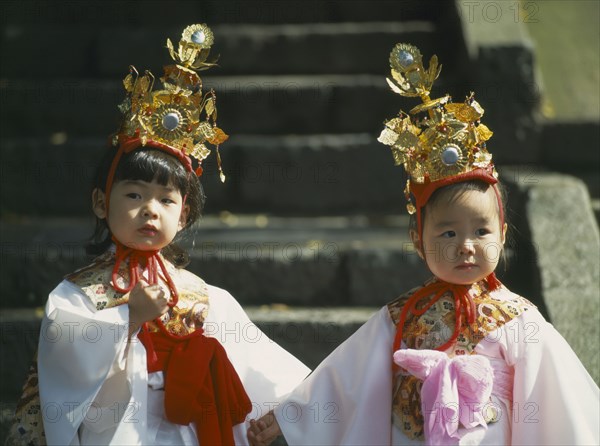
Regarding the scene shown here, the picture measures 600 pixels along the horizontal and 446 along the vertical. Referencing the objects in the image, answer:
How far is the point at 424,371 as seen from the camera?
3230mm

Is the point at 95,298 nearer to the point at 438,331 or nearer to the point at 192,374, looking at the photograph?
the point at 192,374

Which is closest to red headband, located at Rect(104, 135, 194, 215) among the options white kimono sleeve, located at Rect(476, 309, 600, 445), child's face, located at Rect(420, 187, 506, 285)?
child's face, located at Rect(420, 187, 506, 285)

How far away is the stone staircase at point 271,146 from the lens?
470 cm

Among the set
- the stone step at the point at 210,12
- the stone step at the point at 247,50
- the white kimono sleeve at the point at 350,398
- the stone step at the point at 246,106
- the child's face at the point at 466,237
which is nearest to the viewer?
the child's face at the point at 466,237

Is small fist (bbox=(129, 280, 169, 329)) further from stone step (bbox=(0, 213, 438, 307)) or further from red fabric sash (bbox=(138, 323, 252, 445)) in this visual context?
stone step (bbox=(0, 213, 438, 307))

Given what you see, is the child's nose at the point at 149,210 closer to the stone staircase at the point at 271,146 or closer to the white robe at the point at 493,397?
the white robe at the point at 493,397

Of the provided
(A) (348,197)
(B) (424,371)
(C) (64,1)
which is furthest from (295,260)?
(C) (64,1)

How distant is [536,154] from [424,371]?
2574mm

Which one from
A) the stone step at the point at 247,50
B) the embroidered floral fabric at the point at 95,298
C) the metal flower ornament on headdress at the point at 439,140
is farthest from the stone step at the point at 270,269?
the stone step at the point at 247,50

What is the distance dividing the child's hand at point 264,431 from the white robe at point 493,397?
30mm

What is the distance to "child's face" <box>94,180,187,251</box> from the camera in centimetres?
339

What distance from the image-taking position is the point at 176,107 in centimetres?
350

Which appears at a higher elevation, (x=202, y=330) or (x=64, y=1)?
(x=64, y=1)

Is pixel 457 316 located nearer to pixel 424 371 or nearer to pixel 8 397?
pixel 424 371
